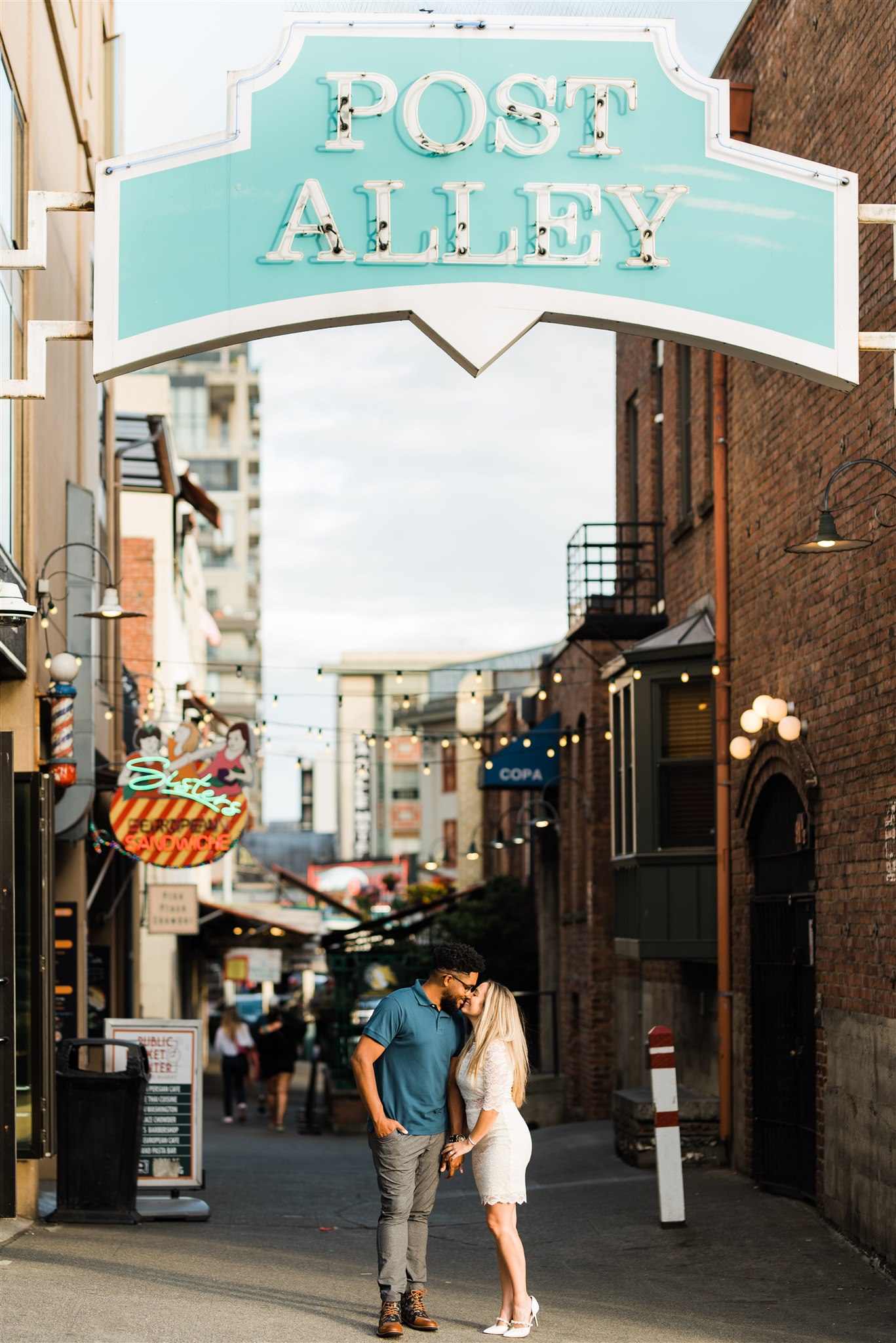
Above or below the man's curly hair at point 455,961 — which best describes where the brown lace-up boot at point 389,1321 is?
below

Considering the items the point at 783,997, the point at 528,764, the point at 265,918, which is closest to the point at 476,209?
the point at 783,997

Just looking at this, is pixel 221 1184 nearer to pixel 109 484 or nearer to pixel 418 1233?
pixel 418 1233

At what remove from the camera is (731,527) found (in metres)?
15.6

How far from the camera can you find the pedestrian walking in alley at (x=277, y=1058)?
2358 centimetres

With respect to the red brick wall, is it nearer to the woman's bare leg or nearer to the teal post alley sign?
the teal post alley sign

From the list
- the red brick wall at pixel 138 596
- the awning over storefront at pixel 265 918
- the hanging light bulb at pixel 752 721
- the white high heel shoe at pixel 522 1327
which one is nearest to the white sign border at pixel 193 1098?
the hanging light bulb at pixel 752 721

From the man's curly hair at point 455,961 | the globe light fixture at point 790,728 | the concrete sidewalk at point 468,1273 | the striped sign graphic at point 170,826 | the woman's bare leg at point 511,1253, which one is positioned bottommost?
the concrete sidewalk at point 468,1273

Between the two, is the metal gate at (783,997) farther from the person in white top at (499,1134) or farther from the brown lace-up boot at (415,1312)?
the brown lace-up boot at (415,1312)

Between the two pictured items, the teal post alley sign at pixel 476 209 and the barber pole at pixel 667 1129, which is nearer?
the teal post alley sign at pixel 476 209

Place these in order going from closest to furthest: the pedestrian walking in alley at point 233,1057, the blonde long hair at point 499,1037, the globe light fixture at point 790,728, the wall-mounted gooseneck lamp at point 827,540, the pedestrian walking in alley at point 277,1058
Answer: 1. the blonde long hair at point 499,1037
2. the wall-mounted gooseneck lamp at point 827,540
3. the globe light fixture at point 790,728
4. the pedestrian walking in alley at point 277,1058
5. the pedestrian walking in alley at point 233,1057

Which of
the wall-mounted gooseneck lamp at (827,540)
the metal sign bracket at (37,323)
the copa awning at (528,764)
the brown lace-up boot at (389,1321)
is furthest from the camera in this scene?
the copa awning at (528,764)

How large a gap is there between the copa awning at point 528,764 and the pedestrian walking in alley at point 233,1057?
4963 millimetres

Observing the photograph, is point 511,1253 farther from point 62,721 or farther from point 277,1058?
point 277,1058

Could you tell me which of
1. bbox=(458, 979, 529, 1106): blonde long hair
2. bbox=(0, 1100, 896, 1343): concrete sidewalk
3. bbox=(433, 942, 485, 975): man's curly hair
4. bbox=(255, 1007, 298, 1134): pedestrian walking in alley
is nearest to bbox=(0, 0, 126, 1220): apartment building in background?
bbox=(0, 1100, 896, 1343): concrete sidewalk
